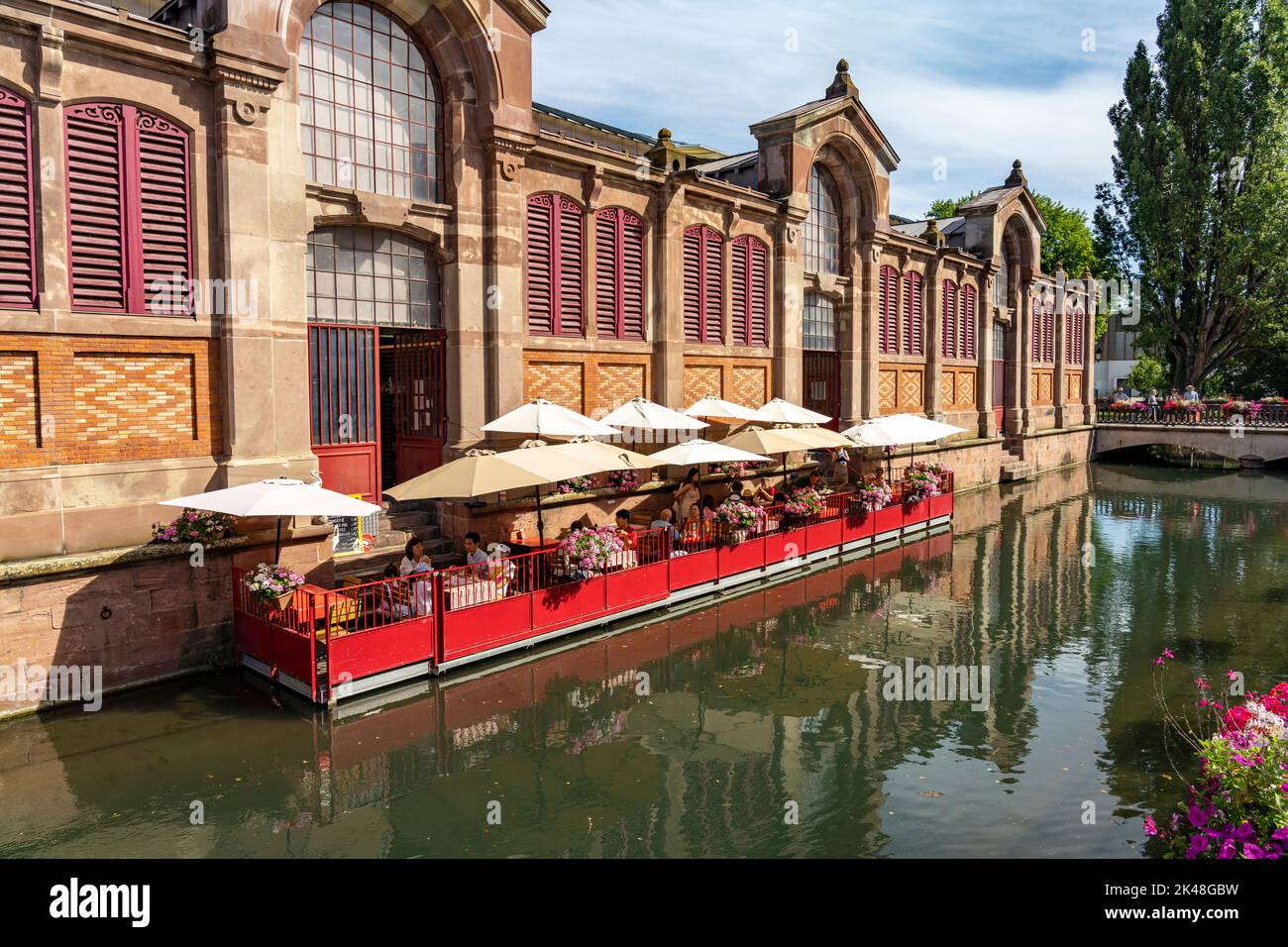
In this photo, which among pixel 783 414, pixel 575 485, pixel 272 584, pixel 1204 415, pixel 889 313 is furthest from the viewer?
pixel 1204 415

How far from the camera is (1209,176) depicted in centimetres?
4231

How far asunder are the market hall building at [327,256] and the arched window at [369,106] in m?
0.05

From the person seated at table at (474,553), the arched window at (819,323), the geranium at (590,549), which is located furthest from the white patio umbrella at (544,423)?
the arched window at (819,323)

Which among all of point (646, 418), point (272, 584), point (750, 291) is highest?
point (750, 291)

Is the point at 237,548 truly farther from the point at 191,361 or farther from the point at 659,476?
the point at 659,476

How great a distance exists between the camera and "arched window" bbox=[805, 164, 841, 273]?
1054 inches

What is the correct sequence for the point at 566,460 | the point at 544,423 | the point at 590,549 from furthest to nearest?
the point at 544,423 → the point at 566,460 → the point at 590,549

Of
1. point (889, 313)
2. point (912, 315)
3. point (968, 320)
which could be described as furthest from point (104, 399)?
point (968, 320)

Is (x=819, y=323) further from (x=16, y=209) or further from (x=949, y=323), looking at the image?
(x=16, y=209)

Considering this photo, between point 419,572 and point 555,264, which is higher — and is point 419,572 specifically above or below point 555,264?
below

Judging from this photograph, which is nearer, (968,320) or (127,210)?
(127,210)

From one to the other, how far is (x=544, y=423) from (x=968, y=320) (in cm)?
2595

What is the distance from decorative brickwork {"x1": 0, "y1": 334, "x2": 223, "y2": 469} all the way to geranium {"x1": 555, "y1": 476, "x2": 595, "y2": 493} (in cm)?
652

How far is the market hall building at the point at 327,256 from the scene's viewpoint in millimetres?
11359
